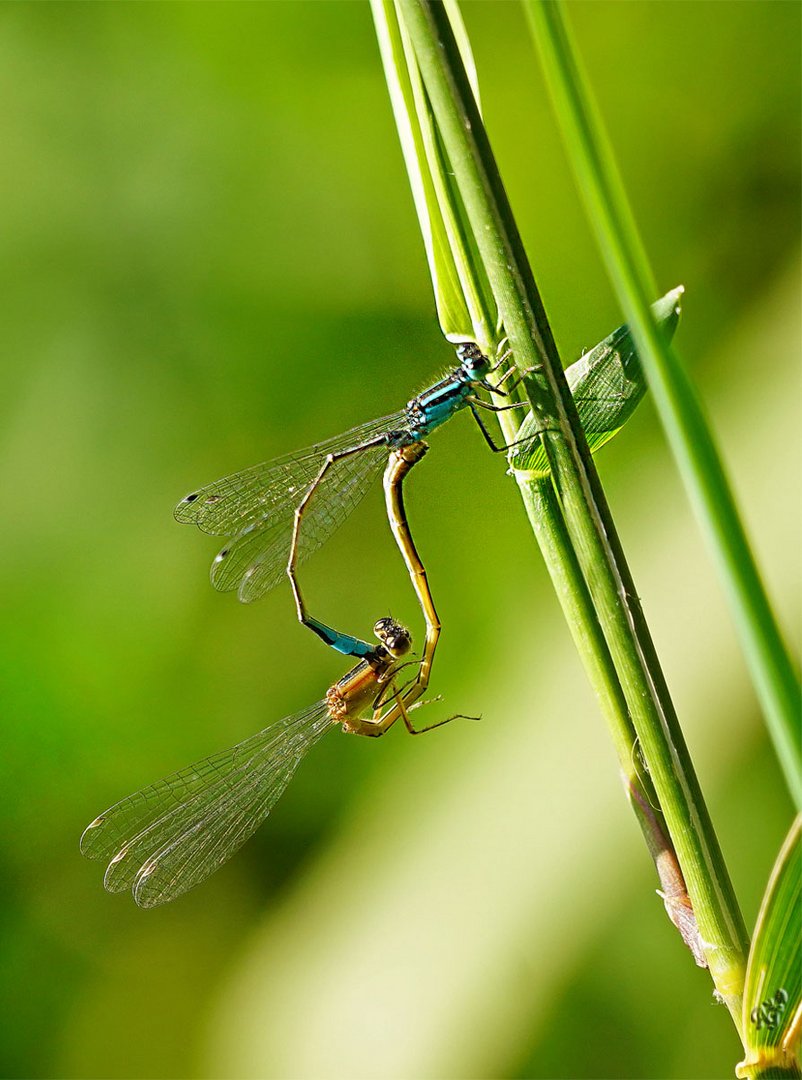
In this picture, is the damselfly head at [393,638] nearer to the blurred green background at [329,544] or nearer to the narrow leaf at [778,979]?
the blurred green background at [329,544]

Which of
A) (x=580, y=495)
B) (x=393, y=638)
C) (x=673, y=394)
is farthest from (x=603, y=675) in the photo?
(x=393, y=638)

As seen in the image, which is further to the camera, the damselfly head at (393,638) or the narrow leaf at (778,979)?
the damselfly head at (393,638)

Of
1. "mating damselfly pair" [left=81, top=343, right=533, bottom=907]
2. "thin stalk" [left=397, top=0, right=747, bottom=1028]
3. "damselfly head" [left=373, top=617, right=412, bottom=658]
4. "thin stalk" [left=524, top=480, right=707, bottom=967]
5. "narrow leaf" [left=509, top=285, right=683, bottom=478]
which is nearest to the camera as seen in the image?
"thin stalk" [left=397, top=0, right=747, bottom=1028]

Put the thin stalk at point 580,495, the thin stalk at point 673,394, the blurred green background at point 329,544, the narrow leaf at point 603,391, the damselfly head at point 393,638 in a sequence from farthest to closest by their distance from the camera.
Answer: the blurred green background at point 329,544
the damselfly head at point 393,638
the narrow leaf at point 603,391
the thin stalk at point 580,495
the thin stalk at point 673,394

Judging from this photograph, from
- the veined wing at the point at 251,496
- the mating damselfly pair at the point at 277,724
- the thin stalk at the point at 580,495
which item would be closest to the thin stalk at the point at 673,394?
the thin stalk at the point at 580,495

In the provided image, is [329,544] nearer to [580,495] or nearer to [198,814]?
[198,814]

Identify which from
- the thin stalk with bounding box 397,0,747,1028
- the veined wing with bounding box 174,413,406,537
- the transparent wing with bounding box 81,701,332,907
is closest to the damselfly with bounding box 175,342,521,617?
the veined wing with bounding box 174,413,406,537

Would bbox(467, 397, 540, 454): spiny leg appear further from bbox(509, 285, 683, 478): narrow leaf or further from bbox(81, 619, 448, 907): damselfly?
bbox(81, 619, 448, 907): damselfly

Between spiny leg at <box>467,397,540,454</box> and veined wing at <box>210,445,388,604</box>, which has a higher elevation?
spiny leg at <box>467,397,540,454</box>
